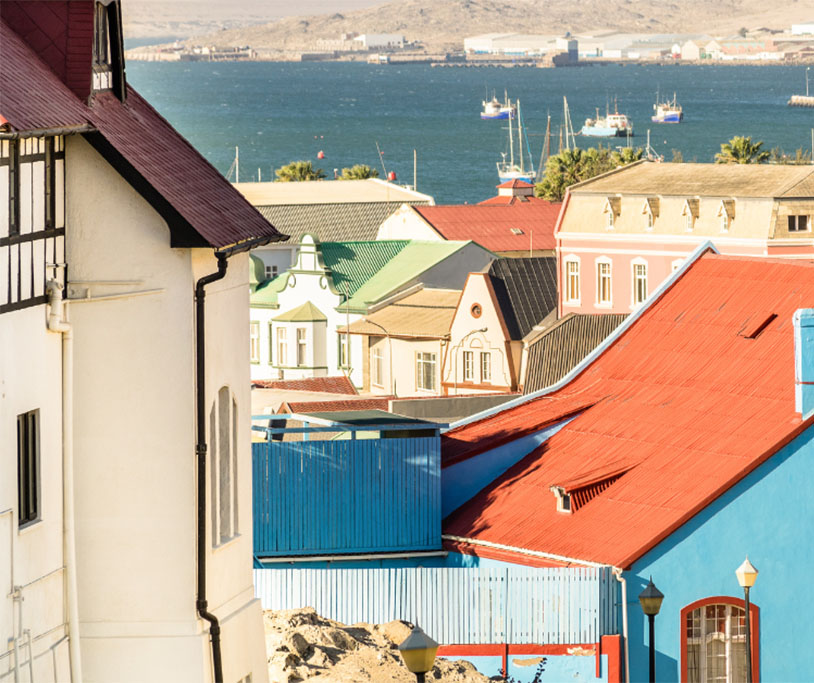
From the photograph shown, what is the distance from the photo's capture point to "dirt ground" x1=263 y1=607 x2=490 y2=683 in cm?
2131

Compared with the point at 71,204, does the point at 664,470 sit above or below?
below

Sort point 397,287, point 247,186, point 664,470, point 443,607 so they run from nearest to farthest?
point 443,607 → point 664,470 → point 397,287 → point 247,186

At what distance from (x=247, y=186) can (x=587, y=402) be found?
73.0 m

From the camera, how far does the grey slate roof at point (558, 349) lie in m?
49.9

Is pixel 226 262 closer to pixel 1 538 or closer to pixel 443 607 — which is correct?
pixel 1 538

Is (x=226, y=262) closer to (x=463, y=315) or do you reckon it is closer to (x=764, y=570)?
(x=764, y=570)

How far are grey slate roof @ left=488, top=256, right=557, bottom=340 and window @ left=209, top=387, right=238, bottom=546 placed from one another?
3350 cm

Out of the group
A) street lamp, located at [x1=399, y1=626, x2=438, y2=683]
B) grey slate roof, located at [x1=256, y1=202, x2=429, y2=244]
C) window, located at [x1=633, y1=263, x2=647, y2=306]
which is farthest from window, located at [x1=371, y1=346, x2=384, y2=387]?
street lamp, located at [x1=399, y1=626, x2=438, y2=683]

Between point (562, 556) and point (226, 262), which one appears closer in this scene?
point (226, 262)

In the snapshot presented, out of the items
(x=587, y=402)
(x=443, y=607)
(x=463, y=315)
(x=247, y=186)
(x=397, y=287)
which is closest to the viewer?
(x=443, y=607)

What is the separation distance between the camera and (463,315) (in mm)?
55375

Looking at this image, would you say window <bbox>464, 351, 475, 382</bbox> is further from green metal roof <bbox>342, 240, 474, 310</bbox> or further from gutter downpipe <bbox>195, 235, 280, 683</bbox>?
gutter downpipe <bbox>195, 235, 280, 683</bbox>

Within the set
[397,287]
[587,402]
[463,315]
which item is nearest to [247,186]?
[397,287]

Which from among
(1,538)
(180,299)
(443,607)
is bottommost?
(443,607)
